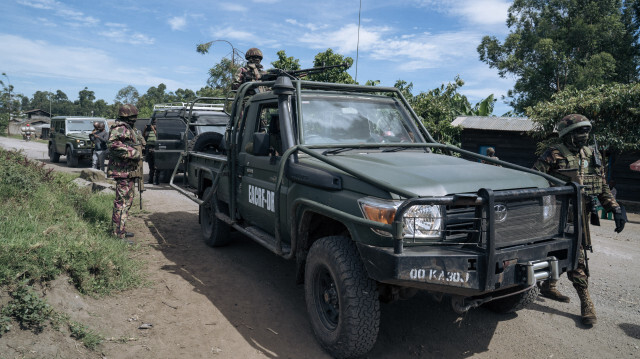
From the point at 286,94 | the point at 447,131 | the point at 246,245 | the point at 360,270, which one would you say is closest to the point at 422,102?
the point at 447,131

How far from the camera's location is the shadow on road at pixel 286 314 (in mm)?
3711

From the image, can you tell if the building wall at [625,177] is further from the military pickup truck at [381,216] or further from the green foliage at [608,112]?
the military pickup truck at [381,216]

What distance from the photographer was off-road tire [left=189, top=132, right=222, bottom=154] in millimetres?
7324

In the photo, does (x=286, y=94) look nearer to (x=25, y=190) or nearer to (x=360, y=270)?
(x=360, y=270)

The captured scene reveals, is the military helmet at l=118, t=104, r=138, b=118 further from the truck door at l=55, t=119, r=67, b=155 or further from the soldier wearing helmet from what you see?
the truck door at l=55, t=119, r=67, b=155

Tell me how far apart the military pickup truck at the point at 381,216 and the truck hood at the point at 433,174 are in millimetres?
11

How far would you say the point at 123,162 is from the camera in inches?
249

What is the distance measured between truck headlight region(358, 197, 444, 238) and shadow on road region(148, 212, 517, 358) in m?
1.21

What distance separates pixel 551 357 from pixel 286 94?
128 inches

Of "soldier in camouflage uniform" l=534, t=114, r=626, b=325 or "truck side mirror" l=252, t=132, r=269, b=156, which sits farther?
"soldier in camouflage uniform" l=534, t=114, r=626, b=325

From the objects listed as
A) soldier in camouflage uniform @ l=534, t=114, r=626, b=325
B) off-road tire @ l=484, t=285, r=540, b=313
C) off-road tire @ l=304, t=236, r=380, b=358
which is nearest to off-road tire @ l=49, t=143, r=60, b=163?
off-road tire @ l=304, t=236, r=380, b=358

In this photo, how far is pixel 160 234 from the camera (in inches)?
276

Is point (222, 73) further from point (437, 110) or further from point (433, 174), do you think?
point (433, 174)

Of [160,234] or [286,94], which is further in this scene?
[160,234]
